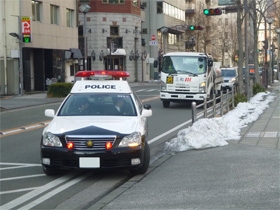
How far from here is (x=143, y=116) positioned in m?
11.5

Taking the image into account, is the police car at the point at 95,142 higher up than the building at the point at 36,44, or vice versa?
the building at the point at 36,44

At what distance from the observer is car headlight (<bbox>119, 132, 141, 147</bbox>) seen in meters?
9.89

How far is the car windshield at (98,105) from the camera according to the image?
11.3 meters

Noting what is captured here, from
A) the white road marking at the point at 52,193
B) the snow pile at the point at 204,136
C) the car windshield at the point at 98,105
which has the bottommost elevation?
the white road marking at the point at 52,193

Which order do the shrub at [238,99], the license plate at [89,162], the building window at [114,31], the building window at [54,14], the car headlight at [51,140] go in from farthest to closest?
the building window at [114,31] < the building window at [54,14] < the shrub at [238,99] < the car headlight at [51,140] < the license plate at [89,162]

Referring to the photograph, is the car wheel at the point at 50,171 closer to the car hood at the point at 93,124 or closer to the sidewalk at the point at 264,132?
the car hood at the point at 93,124

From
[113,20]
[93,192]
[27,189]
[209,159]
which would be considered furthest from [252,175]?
[113,20]

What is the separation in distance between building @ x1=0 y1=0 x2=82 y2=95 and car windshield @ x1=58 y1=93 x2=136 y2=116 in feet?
88.8

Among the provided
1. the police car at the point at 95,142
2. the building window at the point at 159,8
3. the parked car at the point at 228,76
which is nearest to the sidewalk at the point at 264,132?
the police car at the point at 95,142

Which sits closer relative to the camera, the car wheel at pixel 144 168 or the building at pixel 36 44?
the car wheel at pixel 144 168

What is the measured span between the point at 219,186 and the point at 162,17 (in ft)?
228

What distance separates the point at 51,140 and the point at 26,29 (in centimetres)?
2956

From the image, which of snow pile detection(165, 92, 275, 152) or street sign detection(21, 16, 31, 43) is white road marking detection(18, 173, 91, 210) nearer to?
snow pile detection(165, 92, 275, 152)

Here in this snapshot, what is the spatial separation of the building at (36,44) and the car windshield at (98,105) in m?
27.1
